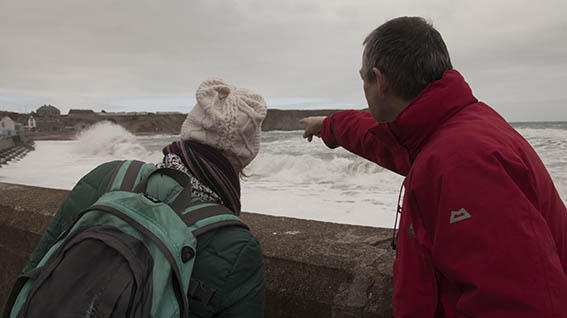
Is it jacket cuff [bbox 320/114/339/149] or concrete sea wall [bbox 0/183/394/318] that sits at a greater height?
jacket cuff [bbox 320/114/339/149]

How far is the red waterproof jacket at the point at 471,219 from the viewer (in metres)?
0.87

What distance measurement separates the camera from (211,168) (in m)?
1.36

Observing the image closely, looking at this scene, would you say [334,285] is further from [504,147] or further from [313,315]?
[504,147]

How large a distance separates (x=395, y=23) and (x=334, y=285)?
95 cm

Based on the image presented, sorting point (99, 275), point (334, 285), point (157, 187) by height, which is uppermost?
point (157, 187)

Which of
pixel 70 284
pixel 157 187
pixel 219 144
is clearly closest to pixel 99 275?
pixel 70 284

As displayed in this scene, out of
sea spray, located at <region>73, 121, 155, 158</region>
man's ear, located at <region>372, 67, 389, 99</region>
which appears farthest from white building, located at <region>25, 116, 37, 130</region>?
man's ear, located at <region>372, 67, 389, 99</region>

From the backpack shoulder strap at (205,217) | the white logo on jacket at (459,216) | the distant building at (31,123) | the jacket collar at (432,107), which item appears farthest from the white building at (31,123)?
the white logo on jacket at (459,216)

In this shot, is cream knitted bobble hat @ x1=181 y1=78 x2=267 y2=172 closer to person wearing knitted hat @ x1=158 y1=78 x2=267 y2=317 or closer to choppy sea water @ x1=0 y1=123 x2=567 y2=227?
person wearing knitted hat @ x1=158 y1=78 x2=267 y2=317

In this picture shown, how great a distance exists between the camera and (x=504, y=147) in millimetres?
977

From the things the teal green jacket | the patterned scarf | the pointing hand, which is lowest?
the teal green jacket

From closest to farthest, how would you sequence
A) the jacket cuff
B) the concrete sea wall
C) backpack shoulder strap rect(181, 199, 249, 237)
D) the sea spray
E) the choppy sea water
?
backpack shoulder strap rect(181, 199, 249, 237), the concrete sea wall, the jacket cuff, the choppy sea water, the sea spray

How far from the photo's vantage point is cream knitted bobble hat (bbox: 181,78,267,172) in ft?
4.59

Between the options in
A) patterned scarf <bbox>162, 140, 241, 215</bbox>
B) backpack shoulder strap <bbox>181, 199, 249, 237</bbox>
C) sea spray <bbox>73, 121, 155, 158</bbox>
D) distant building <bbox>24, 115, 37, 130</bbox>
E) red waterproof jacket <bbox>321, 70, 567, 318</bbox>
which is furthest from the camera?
distant building <bbox>24, 115, 37, 130</bbox>
